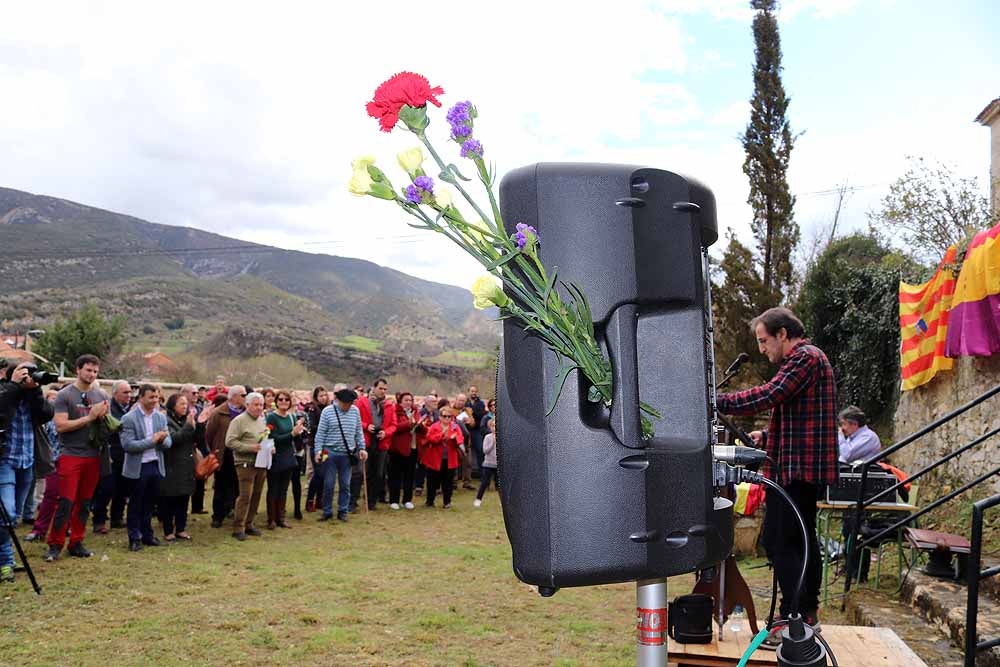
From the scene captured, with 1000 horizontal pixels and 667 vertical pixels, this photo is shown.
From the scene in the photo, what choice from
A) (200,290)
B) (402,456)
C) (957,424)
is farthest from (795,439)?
(200,290)

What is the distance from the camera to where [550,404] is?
1.69 m

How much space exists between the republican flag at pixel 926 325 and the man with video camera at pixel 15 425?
31.1ft

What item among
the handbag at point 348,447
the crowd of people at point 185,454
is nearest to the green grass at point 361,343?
the crowd of people at point 185,454

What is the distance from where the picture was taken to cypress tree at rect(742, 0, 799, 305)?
2281 cm

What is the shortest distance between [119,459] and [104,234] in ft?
263

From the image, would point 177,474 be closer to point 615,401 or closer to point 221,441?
point 221,441

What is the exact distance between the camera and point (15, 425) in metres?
7.27

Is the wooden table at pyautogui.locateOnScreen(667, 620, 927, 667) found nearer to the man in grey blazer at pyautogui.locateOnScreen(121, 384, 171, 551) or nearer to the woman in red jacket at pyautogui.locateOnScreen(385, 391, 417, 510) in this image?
the man in grey blazer at pyautogui.locateOnScreen(121, 384, 171, 551)

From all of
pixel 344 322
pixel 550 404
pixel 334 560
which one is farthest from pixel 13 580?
pixel 344 322

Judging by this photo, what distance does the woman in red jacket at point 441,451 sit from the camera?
13031mm

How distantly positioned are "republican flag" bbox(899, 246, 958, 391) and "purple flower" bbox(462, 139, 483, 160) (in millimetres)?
9414

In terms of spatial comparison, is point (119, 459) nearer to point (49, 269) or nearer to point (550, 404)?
point (550, 404)

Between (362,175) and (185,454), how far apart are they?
326 inches

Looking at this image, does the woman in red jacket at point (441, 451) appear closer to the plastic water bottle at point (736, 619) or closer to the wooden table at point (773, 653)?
the plastic water bottle at point (736, 619)
